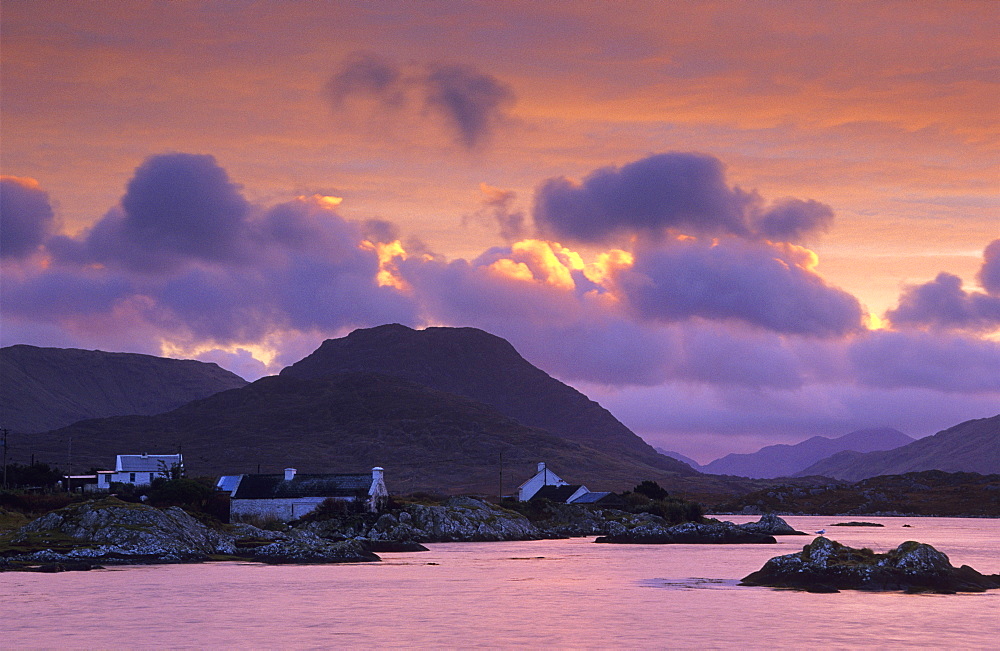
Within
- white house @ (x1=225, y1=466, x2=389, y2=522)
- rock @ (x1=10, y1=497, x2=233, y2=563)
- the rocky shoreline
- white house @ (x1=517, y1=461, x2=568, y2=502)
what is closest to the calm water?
the rocky shoreline

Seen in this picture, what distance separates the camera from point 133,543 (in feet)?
265

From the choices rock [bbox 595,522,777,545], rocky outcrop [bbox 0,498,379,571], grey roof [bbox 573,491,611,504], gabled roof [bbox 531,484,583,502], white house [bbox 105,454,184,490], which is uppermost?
white house [bbox 105,454,184,490]

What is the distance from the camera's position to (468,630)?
44312 mm

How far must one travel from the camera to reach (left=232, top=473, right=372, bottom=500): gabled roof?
4660 inches

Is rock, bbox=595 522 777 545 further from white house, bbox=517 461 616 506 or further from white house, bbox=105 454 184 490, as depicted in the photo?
white house, bbox=105 454 184 490

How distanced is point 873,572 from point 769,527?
78530 mm

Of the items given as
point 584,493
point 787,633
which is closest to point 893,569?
point 787,633

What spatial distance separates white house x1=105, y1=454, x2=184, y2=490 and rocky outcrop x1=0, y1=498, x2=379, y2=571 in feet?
193

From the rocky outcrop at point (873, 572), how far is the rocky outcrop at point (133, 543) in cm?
3507

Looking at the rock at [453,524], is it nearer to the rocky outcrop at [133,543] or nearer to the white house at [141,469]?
the rocky outcrop at [133,543]

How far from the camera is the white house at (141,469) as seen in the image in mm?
147375

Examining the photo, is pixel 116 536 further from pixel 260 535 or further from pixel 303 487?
pixel 303 487

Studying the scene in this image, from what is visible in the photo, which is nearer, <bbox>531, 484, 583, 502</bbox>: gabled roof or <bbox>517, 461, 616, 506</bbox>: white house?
<bbox>517, 461, 616, 506</bbox>: white house

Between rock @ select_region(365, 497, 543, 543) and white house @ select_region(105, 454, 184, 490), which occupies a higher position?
white house @ select_region(105, 454, 184, 490)
